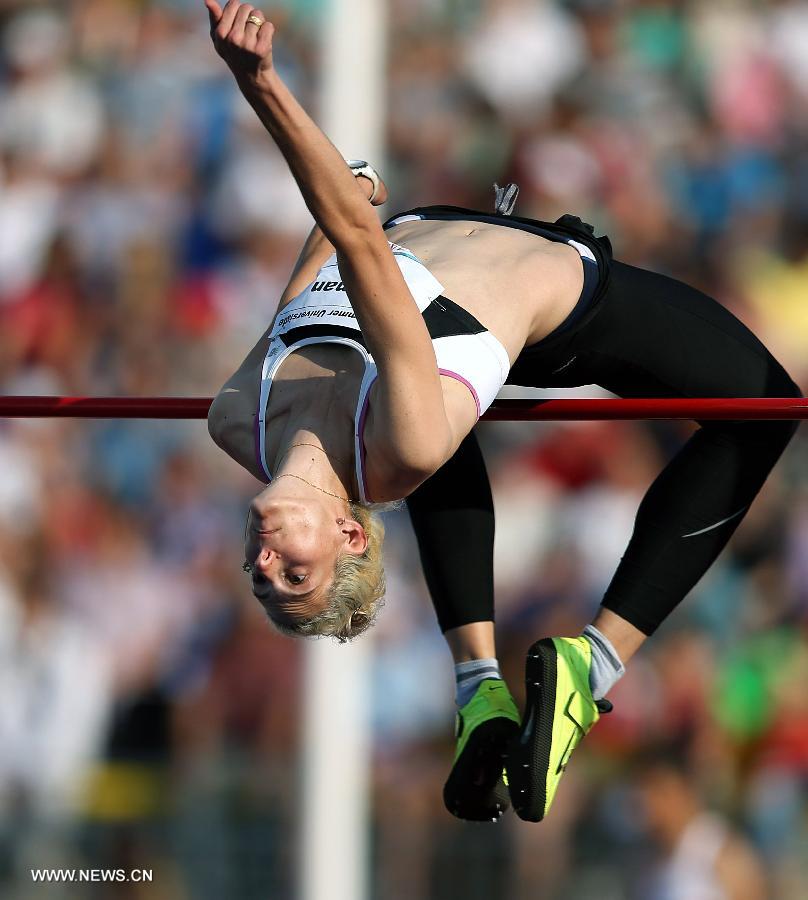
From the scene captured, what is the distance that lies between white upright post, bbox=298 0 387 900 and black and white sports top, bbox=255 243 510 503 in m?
2.43

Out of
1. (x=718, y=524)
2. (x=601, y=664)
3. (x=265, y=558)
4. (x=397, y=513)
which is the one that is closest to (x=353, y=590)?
(x=265, y=558)

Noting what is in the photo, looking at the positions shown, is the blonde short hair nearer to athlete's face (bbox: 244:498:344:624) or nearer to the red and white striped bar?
athlete's face (bbox: 244:498:344:624)

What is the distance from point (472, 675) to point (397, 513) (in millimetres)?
2351

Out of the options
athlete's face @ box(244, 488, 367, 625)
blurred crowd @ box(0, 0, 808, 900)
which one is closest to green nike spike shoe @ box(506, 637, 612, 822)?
athlete's face @ box(244, 488, 367, 625)

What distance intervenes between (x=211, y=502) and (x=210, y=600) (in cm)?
42

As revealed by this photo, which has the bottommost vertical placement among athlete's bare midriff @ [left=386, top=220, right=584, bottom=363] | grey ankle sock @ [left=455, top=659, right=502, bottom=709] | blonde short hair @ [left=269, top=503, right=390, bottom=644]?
grey ankle sock @ [left=455, top=659, right=502, bottom=709]

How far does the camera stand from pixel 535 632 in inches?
221

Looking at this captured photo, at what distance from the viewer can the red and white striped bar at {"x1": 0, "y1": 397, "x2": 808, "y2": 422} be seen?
3.43 meters

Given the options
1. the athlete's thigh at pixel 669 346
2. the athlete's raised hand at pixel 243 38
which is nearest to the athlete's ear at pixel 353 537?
the athlete's thigh at pixel 669 346

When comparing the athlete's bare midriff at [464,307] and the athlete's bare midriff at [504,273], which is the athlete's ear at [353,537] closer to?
the athlete's bare midriff at [464,307]

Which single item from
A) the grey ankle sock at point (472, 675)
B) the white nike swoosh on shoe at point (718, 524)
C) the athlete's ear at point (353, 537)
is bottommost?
the grey ankle sock at point (472, 675)

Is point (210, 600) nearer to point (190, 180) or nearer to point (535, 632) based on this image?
point (535, 632)

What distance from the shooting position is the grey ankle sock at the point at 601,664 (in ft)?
11.6

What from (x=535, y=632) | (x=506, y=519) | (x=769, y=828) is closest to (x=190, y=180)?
(x=506, y=519)
